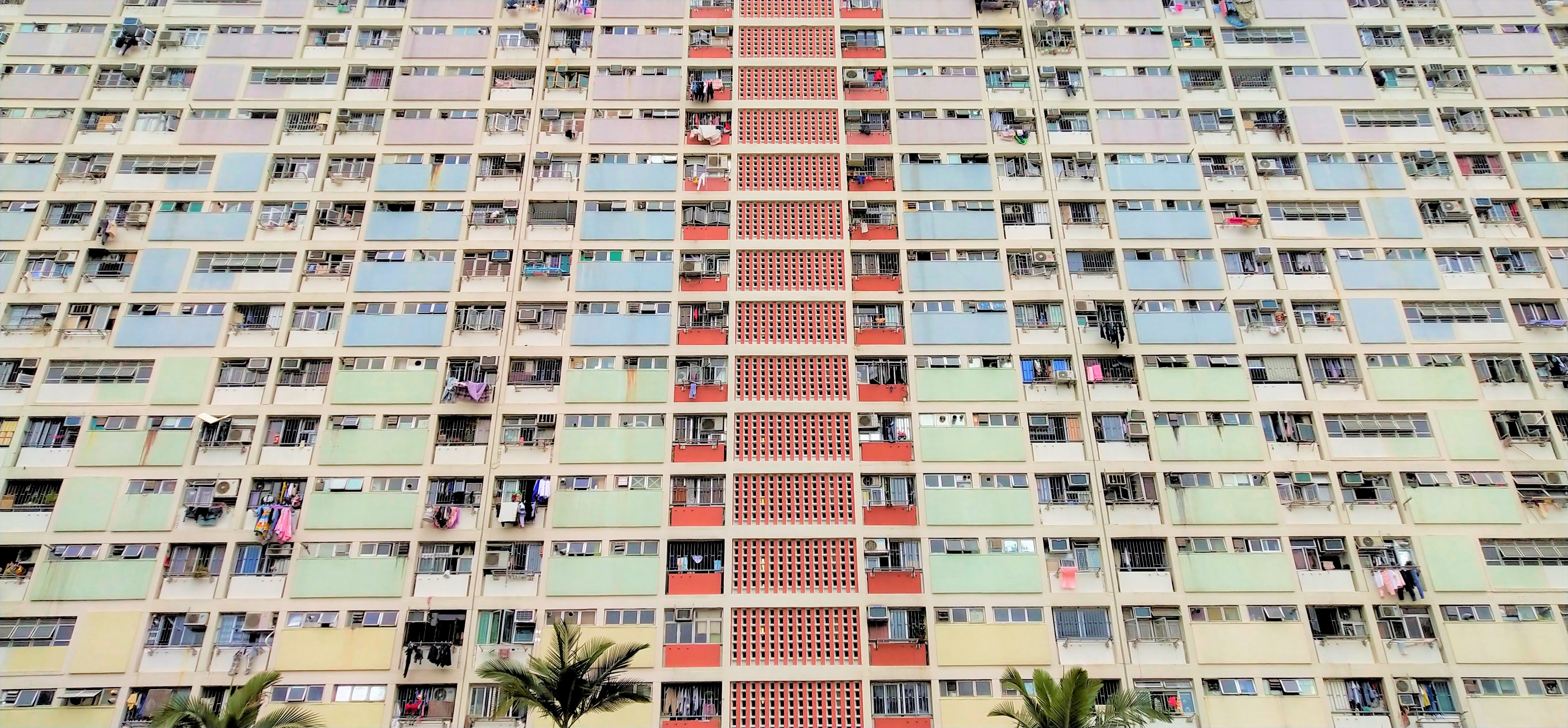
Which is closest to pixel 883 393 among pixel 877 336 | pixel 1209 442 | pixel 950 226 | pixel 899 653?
pixel 877 336

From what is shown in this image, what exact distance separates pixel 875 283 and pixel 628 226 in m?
8.58

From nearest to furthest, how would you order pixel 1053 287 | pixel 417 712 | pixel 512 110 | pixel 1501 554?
pixel 417 712 → pixel 1501 554 → pixel 1053 287 → pixel 512 110

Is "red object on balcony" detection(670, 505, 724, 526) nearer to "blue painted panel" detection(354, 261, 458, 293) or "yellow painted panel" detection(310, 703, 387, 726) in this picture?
"yellow painted panel" detection(310, 703, 387, 726)

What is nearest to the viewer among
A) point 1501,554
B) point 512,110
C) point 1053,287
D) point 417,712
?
point 417,712

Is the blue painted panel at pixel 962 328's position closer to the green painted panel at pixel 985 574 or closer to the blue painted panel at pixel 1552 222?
the green painted panel at pixel 985 574

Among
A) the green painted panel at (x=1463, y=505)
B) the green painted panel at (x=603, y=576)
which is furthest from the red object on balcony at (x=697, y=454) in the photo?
the green painted panel at (x=1463, y=505)

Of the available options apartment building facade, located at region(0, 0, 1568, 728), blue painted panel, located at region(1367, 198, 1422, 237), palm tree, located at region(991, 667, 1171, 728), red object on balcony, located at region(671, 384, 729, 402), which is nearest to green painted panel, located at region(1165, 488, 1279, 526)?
apartment building facade, located at region(0, 0, 1568, 728)

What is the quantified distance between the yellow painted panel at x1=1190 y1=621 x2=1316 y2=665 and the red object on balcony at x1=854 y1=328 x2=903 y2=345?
12213 millimetres

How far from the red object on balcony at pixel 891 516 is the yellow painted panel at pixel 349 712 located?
14684 mm

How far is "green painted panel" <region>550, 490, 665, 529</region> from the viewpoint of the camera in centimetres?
2838

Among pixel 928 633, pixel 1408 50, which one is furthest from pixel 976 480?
pixel 1408 50

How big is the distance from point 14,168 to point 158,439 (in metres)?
12.1

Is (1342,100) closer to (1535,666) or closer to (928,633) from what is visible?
(1535,666)

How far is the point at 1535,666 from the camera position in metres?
27.2
